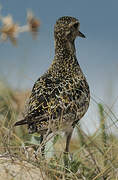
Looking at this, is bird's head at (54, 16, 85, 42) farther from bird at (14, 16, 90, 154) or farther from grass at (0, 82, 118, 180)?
grass at (0, 82, 118, 180)

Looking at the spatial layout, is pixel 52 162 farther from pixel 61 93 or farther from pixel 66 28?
pixel 66 28

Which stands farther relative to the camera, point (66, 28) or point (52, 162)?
point (66, 28)

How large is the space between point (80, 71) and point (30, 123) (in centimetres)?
106

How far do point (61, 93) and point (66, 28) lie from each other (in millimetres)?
967

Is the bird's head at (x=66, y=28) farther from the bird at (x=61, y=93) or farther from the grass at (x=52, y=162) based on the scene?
the grass at (x=52, y=162)

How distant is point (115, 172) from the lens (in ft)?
11.8

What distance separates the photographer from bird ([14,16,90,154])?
3.74 metres

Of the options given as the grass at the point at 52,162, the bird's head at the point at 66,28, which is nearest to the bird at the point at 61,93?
the bird's head at the point at 66,28

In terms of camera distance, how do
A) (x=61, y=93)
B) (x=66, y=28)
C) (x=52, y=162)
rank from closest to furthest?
1. (x=52, y=162)
2. (x=61, y=93)
3. (x=66, y=28)

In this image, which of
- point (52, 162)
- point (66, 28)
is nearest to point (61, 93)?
point (52, 162)

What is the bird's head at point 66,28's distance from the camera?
4594 millimetres

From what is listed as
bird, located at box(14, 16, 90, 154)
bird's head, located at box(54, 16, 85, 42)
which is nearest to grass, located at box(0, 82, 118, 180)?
bird, located at box(14, 16, 90, 154)

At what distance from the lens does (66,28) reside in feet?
15.1

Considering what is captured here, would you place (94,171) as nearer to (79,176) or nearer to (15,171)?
(79,176)
